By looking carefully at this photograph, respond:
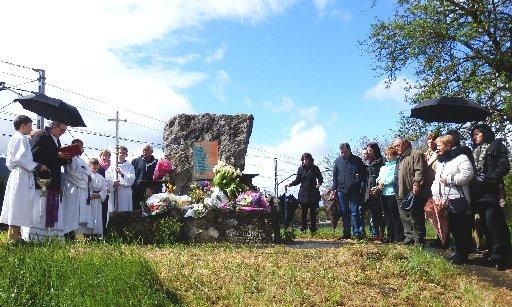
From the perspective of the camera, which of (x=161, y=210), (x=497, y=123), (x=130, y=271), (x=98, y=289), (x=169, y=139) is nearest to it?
(x=98, y=289)

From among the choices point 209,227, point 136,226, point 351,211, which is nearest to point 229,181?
point 209,227

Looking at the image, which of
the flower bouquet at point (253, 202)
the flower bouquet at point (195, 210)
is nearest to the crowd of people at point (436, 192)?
the flower bouquet at point (253, 202)

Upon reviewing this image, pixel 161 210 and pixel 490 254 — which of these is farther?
pixel 161 210

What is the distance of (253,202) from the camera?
35.0ft

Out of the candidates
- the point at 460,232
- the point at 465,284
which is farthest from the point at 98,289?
the point at 460,232

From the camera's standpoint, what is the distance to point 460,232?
7.46 metres

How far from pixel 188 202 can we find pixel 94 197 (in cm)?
181

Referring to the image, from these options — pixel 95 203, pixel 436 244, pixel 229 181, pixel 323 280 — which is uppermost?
pixel 229 181

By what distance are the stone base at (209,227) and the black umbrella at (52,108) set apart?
1784 millimetres

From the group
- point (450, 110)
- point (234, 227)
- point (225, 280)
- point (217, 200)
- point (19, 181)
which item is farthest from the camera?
point (217, 200)

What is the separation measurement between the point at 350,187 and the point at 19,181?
6.10 metres

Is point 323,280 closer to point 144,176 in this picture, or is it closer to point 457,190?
point 457,190

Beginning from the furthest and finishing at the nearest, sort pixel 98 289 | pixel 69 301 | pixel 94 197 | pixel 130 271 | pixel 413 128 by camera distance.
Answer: pixel 413 128
pixel 94 197
pixel 130 271
pixel 98 289
pixel 69 301

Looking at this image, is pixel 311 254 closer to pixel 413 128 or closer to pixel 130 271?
pixel 130 271
